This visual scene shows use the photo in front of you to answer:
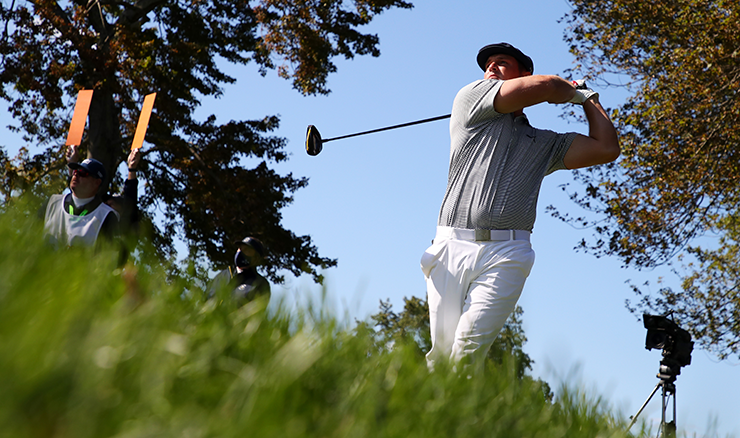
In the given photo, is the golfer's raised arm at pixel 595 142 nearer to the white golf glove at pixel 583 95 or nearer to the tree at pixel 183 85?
the white golf glove at pixel 583 95

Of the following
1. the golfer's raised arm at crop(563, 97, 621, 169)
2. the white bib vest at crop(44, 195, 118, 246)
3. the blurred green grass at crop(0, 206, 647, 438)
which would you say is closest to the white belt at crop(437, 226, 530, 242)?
the golfer's raised arm at crop(563, 97, 621, 169)

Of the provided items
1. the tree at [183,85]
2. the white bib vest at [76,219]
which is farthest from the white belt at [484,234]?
the tree at [183,85]

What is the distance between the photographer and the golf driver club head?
8.09 m

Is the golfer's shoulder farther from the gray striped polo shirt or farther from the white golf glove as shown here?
the white golf glove

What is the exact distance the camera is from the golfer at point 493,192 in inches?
126

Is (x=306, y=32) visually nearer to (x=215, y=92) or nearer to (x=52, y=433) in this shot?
(x=215, y=92)

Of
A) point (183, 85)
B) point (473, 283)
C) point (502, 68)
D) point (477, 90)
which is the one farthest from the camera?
point (183, 85)

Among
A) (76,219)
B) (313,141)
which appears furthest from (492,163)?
(313,141)

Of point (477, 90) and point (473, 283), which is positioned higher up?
point (477, 90)

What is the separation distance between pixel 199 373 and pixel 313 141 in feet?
22.8

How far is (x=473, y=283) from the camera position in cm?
329

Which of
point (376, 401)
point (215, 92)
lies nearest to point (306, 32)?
point (215, 92)

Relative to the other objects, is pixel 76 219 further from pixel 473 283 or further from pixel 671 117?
pixel 671 117

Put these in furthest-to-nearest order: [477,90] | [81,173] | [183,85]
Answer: [183,85] → [81,173] → [477,90]
